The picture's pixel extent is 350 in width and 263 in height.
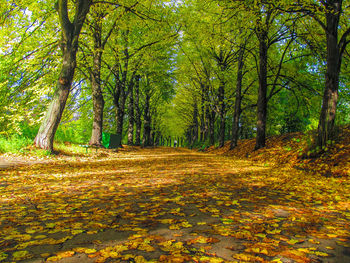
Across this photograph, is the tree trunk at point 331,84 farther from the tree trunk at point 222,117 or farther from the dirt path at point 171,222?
the tree trunk at point 222,117

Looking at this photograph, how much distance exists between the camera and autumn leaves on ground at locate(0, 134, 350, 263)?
195 cm

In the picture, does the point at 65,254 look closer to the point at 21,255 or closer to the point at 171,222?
the point at 21,255

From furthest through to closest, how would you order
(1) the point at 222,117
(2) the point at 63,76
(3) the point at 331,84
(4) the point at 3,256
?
1. (1) the point at 222,117
2. (2) the point at 63,76
3. (3) the point at 331,84
4. (4) the point at 3,256

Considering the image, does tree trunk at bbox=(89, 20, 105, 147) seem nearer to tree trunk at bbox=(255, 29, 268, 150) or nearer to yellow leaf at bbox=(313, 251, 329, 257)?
tree trunk at bbox=(255, 29, 268, 150)

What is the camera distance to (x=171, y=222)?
106 inches

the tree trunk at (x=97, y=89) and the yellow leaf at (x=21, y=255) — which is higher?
the tree trunk at (x=97, y=89)

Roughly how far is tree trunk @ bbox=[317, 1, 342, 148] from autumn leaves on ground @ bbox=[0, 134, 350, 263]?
3262 mm

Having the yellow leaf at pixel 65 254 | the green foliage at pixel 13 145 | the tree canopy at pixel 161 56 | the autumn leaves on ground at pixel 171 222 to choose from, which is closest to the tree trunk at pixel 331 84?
the tree canopy at pixel 161 56

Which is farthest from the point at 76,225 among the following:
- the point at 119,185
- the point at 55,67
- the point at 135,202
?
the point at 55,67

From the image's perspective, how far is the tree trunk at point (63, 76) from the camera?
8.85 metres

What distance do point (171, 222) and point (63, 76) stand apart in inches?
332

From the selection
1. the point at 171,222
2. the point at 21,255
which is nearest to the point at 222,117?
the point at 171,222

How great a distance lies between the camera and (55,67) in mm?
12141

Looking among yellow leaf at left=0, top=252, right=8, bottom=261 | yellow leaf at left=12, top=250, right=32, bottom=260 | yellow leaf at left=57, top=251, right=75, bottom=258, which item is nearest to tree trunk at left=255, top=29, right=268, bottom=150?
yellow leaf at left=57, top=251, right=75, bottom=258
